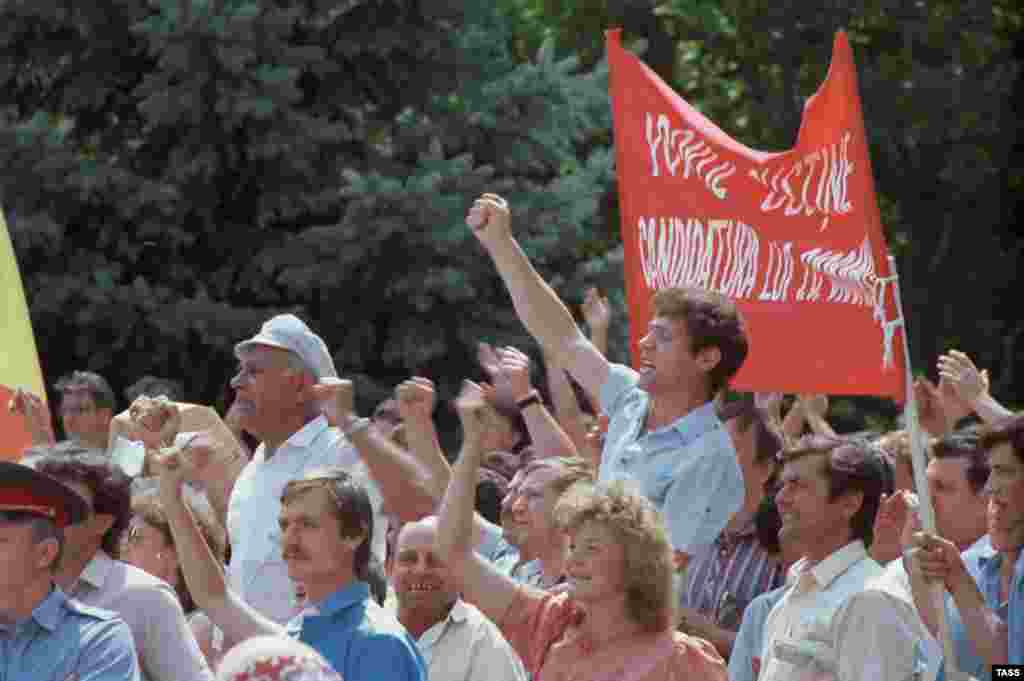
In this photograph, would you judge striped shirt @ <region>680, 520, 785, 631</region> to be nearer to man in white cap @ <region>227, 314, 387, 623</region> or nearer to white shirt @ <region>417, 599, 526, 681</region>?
white shirt @ <region>417, 599, 526, 681</region>

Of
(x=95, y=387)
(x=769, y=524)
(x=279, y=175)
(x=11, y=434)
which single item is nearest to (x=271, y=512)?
(x=769, y=524)

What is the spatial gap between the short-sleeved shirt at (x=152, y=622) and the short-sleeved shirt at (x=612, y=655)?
35.1 inches

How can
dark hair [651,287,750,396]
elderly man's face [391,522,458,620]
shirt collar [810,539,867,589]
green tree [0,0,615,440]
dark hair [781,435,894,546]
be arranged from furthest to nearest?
green tree [0,0,615,440]
elderly man's face [391,522,458,620]
dark hair [781,435,894,546]
dark hair [651,287,750,396]
shirt collar [810,539,867,589]

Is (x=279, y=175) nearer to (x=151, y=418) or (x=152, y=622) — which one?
(x=151, y=418)

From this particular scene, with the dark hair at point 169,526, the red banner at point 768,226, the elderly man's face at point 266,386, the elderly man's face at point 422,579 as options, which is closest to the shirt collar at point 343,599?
the elderly man's face at point 422,579

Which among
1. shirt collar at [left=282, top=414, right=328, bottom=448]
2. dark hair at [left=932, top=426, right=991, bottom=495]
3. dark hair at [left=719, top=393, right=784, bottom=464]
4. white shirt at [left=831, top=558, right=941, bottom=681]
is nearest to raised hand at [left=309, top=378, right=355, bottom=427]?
shirt collar at [left=282, top=414, right=328, bottom=448]

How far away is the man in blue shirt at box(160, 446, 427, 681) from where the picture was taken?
621cm

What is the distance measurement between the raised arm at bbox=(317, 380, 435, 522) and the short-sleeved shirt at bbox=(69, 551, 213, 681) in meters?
1.07

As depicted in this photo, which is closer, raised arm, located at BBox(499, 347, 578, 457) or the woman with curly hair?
the woman with curly hair

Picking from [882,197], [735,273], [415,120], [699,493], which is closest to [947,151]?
[882,197]

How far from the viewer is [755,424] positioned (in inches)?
320

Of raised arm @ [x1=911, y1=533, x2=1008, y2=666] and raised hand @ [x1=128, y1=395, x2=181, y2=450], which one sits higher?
raised hand @ [x1=128, y1=395, x2=181, y2=450]

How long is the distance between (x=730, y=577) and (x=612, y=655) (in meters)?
1.81

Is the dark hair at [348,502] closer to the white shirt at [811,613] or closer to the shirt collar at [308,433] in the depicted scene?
the white shirt at [811,613]
